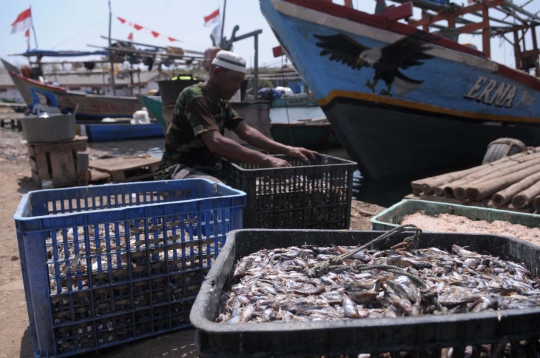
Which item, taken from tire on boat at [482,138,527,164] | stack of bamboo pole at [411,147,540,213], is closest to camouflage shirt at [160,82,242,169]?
stack of bamboo pole at [411,147,540,213]

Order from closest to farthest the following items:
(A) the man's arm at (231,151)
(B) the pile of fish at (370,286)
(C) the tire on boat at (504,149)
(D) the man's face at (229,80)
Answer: (B) the pile of fish at (370,286), (A) the man's arm at (231,151), (D) the man's face at (229,80), (C) the tire on boat at (504,149)

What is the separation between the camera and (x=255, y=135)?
4535 millimetres

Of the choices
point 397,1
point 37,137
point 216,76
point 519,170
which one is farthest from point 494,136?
point 37,137

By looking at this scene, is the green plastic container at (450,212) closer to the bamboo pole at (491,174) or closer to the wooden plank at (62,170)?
the bamboo pole at (491,174)

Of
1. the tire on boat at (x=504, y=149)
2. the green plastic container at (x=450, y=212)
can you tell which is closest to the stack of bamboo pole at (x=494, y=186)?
the green plastic container at (x=450, y=212)

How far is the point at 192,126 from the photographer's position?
12.1ft

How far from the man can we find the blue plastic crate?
760 millimetres

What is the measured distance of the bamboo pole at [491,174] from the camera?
190 inches

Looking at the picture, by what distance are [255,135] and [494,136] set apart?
24.7 feet

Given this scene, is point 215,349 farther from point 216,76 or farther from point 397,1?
point 397,1

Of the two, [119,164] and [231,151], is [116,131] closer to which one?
[119,164]

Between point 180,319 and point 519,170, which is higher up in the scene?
point 519,170

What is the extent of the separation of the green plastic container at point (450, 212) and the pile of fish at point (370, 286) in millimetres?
1101

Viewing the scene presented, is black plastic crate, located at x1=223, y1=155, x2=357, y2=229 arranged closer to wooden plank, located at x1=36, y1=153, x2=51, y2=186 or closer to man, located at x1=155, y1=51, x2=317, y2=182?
man, located at x1=155, y1=51, x2=317, y2=182
